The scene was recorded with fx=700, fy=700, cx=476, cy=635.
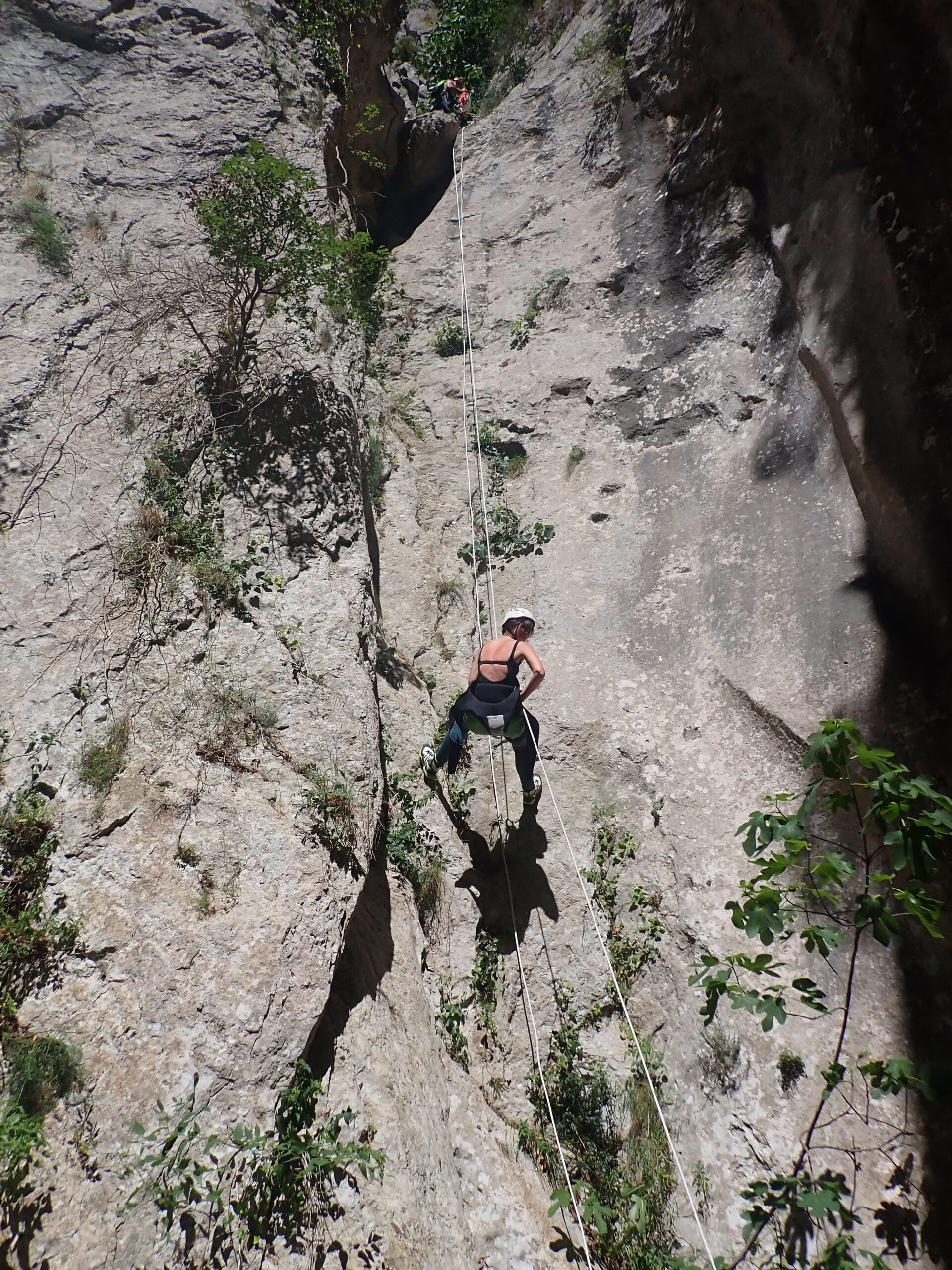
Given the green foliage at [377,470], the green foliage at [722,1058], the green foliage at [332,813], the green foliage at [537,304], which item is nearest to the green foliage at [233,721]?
the green foliage at [332,813]

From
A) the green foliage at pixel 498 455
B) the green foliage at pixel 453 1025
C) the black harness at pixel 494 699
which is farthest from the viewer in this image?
the green foliage at pixel 498 455

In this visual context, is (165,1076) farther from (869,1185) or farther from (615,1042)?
(869,1185)

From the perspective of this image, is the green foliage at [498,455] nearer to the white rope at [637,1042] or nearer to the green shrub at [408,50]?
the white rope at [637,1042]

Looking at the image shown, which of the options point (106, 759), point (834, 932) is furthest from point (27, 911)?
point (834, 932)

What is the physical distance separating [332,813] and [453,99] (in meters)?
12.4

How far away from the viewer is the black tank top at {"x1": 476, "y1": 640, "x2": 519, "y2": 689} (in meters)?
5.23

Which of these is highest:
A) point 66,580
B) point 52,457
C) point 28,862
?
point 52,457

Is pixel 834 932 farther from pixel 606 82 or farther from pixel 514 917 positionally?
pixel 606 82

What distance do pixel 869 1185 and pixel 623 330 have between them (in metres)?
7.64

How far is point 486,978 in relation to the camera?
5.08 metres

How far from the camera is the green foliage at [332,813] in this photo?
4.48m

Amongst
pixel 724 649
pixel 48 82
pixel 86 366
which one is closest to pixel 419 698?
pixel 724 649

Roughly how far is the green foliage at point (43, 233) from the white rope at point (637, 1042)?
21.6ft

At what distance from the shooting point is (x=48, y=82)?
830cm
